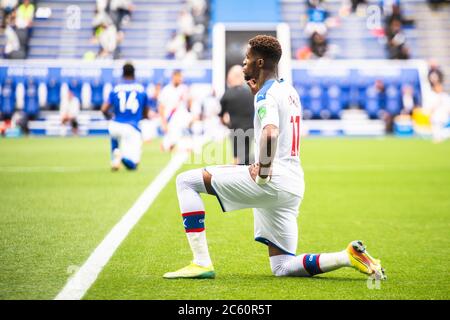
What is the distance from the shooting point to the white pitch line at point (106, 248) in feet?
17.8

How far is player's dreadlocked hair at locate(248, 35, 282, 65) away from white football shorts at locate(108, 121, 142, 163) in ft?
30.5

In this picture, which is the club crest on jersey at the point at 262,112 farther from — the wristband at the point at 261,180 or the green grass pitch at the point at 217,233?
the green grass pitch at the point at 217,233

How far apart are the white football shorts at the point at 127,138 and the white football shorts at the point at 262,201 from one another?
9.02 metres

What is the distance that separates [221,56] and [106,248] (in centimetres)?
2616

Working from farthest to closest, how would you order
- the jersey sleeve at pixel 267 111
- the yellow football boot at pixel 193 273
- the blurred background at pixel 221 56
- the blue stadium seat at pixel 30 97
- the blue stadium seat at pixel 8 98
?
the blurred background at pixel 221 56
the blue stadium seat at pixel 30 97
the blue stadium seat at pixel 8 98
the yellow football boot at pixel 193 273
the jersey sleeve at pixel 267 111

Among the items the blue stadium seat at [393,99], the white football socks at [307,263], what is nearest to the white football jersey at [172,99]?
the blue stadium seat at [393,99]

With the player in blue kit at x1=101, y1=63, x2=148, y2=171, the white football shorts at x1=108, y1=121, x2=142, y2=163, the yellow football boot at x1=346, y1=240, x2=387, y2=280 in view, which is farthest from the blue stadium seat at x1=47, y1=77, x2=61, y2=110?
the yellow football boot at x1=346, y1=240, x2=387, y2=280

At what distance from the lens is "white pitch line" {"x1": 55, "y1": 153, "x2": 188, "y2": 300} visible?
17.8 feet

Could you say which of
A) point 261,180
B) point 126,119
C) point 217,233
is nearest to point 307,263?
point 261,180

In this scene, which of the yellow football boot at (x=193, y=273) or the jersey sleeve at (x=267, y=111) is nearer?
the jersey sleeve at (x=267, y=111)

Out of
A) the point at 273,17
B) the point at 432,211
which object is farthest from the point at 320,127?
the point at 432,211

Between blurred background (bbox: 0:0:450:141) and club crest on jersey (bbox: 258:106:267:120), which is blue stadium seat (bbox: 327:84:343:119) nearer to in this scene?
blurred background (bbox: 0:0:450:141)

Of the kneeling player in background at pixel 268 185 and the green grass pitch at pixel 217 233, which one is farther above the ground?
the kneeling player in background at pixel 268 185

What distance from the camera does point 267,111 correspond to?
18.2 ft
